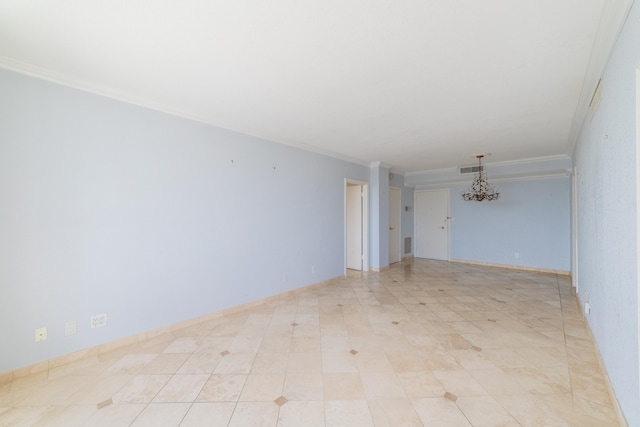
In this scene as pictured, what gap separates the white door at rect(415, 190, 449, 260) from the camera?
6.72 meters

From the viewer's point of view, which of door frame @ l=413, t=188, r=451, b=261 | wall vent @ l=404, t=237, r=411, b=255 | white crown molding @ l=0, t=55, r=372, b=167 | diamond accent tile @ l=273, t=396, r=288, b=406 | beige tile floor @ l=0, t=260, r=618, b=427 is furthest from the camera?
wall vent @ l=404, t=237, r=411, b=255

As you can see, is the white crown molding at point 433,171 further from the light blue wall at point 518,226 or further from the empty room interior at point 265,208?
the empty room interior at point 265,208

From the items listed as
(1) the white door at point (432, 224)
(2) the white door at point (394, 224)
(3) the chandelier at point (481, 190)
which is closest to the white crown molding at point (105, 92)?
(2) the white door at point (394, 224)

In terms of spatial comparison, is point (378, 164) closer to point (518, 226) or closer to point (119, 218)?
point (518, 226)

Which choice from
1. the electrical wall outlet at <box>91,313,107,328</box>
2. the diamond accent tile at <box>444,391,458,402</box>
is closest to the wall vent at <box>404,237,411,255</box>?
the diamond accent tile at <box>444,391,458,402</box>

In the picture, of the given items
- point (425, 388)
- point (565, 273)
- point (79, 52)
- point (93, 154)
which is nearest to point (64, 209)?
point (93, 154)

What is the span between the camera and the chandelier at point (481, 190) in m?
5.37

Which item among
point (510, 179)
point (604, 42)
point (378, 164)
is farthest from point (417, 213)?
point (604, 42)

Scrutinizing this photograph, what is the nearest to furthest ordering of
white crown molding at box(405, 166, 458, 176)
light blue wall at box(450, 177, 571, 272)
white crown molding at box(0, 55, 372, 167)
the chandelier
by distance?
white crown molding at box(0, 55, 372, 167) < light blue wall at box(450, 177, 571, 272) < the chandelier < white crown molding at box(405, 166, 458, 176)

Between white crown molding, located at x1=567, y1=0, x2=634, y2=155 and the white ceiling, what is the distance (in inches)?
0.4

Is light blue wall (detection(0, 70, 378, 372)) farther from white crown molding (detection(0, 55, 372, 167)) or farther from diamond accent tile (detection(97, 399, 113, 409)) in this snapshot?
diamond accent tile (detection(97, 399, 113, 409))

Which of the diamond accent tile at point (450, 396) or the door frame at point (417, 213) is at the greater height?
the door frame at point (417, 213)

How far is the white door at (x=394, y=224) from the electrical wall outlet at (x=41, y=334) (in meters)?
5.86

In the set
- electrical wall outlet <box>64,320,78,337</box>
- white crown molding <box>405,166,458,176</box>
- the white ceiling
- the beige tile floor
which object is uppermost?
the white ceiling
